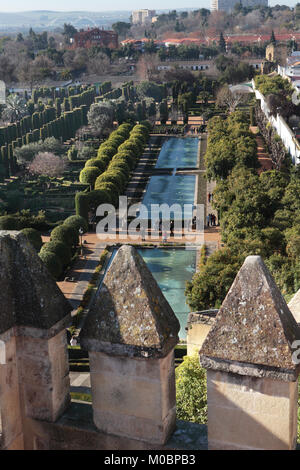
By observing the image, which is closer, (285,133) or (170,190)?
(170,190)

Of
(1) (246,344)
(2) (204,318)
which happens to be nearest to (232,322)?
(1) (246,344)

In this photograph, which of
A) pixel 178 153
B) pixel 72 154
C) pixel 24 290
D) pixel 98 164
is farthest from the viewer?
pixel 178 153

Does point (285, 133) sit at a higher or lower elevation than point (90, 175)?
higher

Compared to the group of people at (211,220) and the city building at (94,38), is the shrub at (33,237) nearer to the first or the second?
the group of people at (211,220)

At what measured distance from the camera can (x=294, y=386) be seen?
5480mm

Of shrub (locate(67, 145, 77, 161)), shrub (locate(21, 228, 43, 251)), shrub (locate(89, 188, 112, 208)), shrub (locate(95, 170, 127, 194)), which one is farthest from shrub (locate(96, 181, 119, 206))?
shrub (locate(67, 145, 77, 161))

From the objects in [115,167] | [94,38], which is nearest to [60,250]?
[115,167]

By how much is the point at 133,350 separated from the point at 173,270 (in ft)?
85.9

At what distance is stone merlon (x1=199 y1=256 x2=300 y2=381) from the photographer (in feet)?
17.6

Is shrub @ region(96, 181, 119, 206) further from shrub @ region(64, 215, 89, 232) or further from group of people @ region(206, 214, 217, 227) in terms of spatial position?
group of people @ region(206, 214, 217, 227)

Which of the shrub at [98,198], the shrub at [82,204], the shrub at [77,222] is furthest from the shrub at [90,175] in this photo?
the shrub at [77,222]

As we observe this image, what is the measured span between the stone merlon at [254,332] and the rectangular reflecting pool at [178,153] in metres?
50.5

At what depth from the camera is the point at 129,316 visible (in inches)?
228
